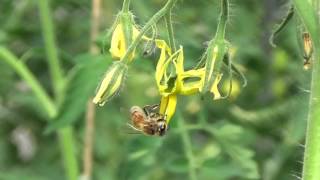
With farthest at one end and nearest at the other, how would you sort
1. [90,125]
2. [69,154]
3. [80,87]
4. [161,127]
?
[90,125] → [69,154] → [80,87] → [161,127]

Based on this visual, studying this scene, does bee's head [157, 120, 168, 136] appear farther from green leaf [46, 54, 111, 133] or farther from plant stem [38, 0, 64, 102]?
plant stem [38, 0, 64, 102]

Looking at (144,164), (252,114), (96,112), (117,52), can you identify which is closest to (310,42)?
(117,52)

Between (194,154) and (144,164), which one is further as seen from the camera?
(194,154)

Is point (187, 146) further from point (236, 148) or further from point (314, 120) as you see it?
point (314, 120)

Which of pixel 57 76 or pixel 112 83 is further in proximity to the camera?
pixel 57 76

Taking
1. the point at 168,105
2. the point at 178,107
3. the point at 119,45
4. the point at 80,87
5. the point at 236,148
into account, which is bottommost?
the point at 236,148

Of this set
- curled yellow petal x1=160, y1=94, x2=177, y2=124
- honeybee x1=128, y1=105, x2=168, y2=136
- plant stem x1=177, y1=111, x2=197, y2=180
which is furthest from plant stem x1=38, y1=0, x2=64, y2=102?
curled yellow petal x1=160, y1=94, x2=177, y2=124

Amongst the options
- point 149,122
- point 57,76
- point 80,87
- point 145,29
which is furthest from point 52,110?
point 145,29

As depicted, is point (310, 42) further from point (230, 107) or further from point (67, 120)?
point (230, 107)
